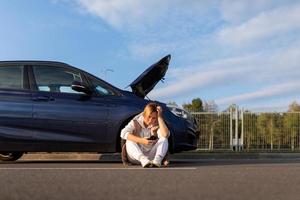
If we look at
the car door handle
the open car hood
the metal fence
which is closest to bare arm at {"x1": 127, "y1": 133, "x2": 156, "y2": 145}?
the car door handle

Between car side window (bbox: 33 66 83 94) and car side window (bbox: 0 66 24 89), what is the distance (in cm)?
25

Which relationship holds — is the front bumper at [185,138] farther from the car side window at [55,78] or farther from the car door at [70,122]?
the car side window at [55,78]

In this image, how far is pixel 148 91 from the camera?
1083 centimetres

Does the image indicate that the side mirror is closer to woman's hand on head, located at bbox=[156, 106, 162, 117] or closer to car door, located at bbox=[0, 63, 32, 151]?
car door, located at bbox=[0, 63, 32, 151]

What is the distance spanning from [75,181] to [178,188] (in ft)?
3.75

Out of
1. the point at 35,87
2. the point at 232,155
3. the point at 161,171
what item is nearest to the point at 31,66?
the point at 35,87

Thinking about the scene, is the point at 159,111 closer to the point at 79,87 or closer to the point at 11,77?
the point at 79,87

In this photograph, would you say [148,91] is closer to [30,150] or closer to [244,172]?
[30,150]

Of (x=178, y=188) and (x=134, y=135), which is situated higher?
(x=134, y=135)

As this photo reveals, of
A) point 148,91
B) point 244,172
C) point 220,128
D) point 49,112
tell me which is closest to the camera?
point 244,172

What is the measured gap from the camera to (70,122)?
8891 millimetres

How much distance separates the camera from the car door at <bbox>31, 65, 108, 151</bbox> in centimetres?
887

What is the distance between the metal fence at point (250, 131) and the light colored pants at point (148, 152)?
11.3 metres

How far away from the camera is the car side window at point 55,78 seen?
911cm
